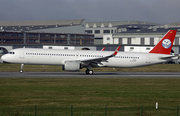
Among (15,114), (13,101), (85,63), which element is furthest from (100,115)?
(85,63)

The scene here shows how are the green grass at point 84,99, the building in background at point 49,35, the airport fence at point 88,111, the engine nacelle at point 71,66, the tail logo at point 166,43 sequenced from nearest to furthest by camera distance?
the airport fence at point 88,111, the green grass at point 84,99, the engine nacelle at point 71,66, the tail logo at point 166,43, the building in background at point 49,35

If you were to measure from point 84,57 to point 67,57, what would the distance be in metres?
2.73

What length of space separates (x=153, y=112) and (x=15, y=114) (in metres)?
8.64

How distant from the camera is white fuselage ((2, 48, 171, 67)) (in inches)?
1716

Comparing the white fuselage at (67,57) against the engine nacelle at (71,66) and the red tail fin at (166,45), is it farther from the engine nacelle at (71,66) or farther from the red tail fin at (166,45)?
the engine nacelle at (71,66)

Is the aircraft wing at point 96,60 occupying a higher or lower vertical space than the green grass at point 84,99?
higher

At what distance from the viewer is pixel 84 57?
45.0 metres

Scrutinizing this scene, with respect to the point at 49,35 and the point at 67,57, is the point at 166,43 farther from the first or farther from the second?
the point at 49,35

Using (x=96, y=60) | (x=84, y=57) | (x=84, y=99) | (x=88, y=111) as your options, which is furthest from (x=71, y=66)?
(x=88, y=111)

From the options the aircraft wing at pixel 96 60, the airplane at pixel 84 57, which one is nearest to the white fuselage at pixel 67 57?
the airplane at pixel 84 57

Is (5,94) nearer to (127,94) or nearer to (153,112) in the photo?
(127,94)

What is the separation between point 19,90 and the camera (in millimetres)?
27828

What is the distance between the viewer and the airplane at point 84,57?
43.6 m

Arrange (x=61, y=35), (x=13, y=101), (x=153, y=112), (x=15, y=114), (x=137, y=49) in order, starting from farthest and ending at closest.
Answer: (x=61, y=35) < (x=137, y=49) < (x=13, y=101) < (x=153, y=112) < (x=15, y=114)
